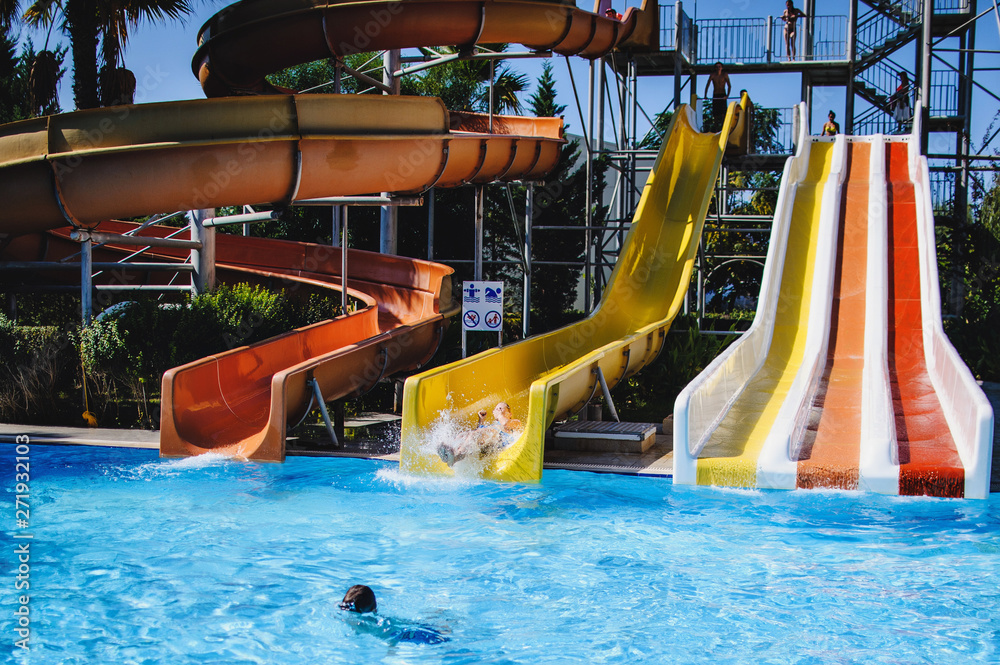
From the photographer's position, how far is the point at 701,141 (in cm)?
1595

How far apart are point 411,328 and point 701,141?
731 centimetres

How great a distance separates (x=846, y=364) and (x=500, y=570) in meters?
6.31

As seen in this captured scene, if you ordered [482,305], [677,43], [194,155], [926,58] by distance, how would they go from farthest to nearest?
[677,43] → [926,58] → [482,305] → [194,155]

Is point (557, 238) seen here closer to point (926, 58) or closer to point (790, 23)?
point (790, 23)

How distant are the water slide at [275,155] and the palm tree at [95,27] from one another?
213 centimetres

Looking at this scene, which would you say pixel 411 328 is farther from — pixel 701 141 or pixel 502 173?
pixel 701 141

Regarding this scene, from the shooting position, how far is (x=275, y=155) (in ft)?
29.8

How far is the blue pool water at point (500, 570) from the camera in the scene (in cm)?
481

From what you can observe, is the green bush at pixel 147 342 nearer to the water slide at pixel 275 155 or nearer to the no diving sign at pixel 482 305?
the water slide at pixel 275 155

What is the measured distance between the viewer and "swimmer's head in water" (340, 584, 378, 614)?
5039 millimetres

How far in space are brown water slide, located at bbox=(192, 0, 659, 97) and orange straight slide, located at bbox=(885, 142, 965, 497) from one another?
5521mm

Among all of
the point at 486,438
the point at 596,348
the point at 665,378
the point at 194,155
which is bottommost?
the point at 486,438

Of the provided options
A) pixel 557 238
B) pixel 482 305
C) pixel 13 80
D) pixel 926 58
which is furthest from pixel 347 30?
pixel 13 80

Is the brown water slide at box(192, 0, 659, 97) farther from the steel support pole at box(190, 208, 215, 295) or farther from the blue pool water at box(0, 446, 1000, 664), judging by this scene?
the blue pool water at box(0, 446, 1000, 664)
